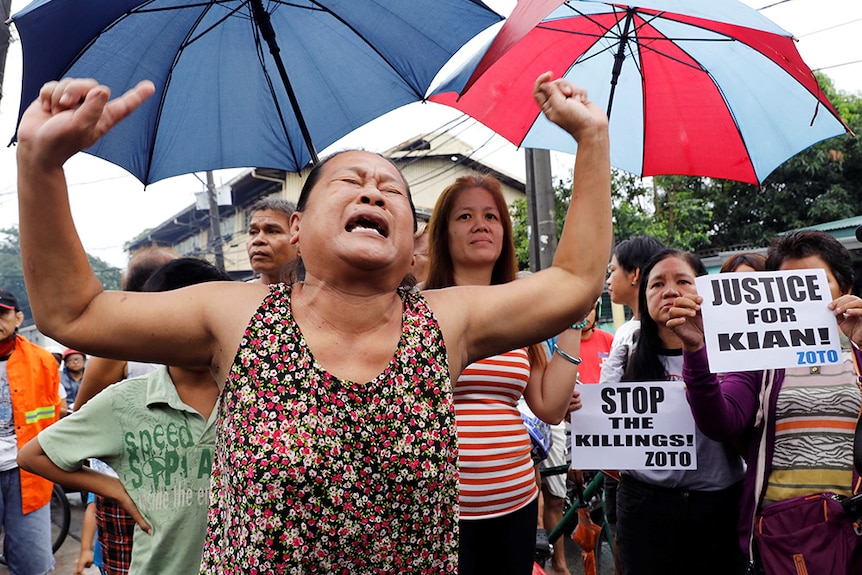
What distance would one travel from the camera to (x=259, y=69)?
10.0 ft

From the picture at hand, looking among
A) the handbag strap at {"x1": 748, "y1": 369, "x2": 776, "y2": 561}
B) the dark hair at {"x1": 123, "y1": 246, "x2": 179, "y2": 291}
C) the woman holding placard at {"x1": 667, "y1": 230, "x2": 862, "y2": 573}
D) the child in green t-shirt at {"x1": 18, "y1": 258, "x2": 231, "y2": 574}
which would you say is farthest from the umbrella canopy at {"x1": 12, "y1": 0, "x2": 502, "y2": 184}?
the handbag strap at {"x1": 748, "y1": 369, "x2": 776, "y2": 561}

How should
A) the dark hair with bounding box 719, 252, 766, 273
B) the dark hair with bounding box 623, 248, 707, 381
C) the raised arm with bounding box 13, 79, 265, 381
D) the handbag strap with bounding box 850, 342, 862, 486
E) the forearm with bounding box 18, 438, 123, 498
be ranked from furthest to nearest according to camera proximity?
1. the dark hair with bounding box 719, 252, 766, 273
2. the dark hair with bounding box 623, 248, 707, 381
3. the handbag strap with bounding box 850, 342, 862, 486
4. the forearm with bounding box 18, 438, 123, 498
5. the raised arm with bounding box 13, 79, 265, 381

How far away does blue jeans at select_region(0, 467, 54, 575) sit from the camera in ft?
15.7

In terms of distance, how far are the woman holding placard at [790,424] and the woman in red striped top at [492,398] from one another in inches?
19.3

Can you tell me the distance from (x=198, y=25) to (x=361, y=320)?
6.30 ft

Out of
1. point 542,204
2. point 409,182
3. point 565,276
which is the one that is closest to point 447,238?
point 565,276

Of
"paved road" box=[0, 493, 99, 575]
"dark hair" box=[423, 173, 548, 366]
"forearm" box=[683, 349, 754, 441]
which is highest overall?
"dark hair" box=[423, 173, 548, 366]

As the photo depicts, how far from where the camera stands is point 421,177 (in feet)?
92.1

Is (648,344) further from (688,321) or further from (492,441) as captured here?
(492,441)

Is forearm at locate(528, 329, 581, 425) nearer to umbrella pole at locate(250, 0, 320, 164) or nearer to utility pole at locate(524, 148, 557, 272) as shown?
umbrella pole at locate(250, 0, 320, 164)

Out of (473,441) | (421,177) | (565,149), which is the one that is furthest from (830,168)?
(473,441)

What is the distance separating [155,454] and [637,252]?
3312 mm

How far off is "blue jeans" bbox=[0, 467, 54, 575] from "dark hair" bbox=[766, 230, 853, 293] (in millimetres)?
5003

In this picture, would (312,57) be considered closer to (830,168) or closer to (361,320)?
(361,320)
